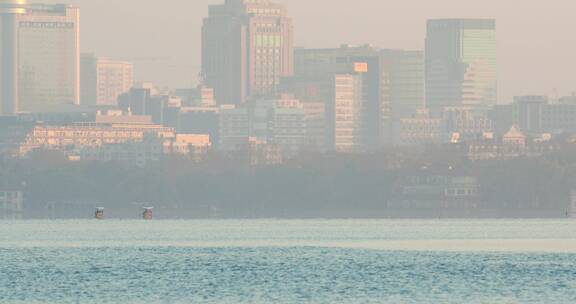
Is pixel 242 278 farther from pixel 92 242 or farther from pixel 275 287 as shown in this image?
pixel 92 242

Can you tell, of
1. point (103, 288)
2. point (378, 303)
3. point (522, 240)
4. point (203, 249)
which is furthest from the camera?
point (522, 240)

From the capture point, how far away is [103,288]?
4938 inches

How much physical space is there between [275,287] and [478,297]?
1337cm

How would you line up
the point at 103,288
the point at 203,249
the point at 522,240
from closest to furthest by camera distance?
the point at 103,288 → the point at 203,249 → the point at 522,240

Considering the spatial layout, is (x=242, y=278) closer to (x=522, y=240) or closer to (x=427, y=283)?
(x=427, y=283)

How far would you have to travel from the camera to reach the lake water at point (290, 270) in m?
120

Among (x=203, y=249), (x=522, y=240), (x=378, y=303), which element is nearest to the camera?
(x=378, y=303)

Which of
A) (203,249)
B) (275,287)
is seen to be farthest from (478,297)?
(203,249)

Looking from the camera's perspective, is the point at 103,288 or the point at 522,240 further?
the point at 522,240

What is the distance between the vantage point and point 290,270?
14025 cm

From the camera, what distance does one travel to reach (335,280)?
130500 mm

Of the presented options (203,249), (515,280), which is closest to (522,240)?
(203,249)

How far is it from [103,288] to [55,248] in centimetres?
4744

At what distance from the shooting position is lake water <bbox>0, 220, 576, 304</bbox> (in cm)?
11956
